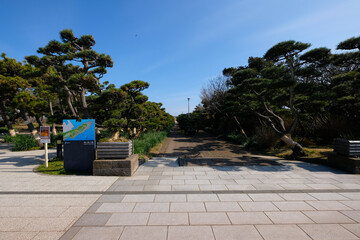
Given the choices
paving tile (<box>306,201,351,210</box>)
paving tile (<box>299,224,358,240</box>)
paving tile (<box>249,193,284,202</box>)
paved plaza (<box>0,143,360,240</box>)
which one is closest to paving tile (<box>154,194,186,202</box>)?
paved plaza (<box>0,143,360,240</box>)

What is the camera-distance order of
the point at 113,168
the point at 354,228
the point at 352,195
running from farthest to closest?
1. the point at 113,168
2. the point at 352,195
3. the point at 354,228

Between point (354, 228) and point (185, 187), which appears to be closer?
point (354, 228)

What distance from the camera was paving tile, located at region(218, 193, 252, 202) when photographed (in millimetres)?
3570

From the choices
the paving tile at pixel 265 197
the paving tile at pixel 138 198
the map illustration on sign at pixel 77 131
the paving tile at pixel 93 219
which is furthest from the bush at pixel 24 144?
the paving tile at pixel 265 197

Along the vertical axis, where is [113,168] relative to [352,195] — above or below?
above

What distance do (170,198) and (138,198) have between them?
682mm

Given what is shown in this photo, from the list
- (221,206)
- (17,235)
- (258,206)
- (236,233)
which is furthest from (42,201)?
(258,206)

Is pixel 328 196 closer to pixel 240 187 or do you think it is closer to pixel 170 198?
pixel 240 187

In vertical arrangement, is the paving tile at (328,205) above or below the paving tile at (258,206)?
below

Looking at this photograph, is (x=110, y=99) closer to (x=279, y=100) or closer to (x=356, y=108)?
(x=279, y=100)

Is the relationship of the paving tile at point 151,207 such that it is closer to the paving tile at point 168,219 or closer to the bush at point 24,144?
the paving tile at point 168,219

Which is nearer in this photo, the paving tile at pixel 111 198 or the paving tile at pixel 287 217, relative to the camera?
the paving tile at pixel 287 217

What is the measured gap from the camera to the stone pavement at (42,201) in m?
2.54

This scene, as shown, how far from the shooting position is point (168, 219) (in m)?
2.81
